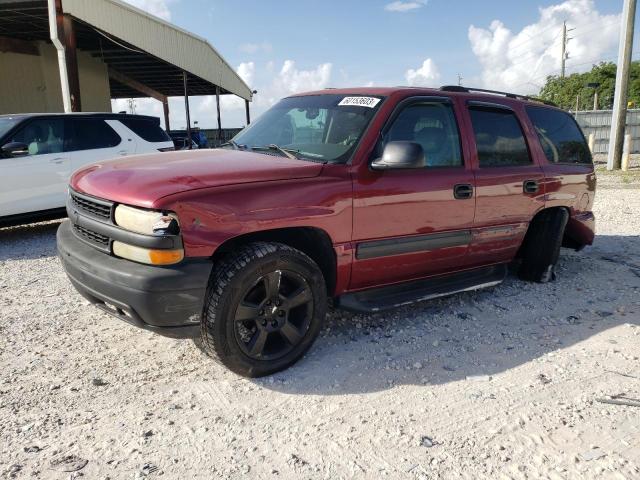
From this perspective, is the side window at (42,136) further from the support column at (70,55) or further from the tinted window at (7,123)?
the support column at (70,55)

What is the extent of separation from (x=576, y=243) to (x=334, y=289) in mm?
3303

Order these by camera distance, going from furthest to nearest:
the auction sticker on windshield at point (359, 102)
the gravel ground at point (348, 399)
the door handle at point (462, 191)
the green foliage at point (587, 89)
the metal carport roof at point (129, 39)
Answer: the green foliage at point (587, 89)
the metal carport roof at point (129, 39)
the door handle at point (462, 191)
the auction sticker on windshield at point (359, 102)
the gravel ground at point (348, 399)

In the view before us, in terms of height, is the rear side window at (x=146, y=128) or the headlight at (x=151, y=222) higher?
the rear side window at (x=146, y=128)

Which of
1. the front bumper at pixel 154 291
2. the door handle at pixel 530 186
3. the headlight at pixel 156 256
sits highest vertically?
the door handle at pixel 530 186

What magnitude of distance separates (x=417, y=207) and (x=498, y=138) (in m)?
1.25

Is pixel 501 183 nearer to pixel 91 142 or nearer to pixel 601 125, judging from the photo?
pixel 91 142

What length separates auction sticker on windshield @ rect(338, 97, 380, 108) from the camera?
11.8ft

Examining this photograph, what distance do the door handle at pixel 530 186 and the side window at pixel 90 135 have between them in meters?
5.83

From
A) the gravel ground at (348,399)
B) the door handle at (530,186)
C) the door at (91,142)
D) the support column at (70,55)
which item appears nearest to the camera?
the gravel ground at (348,399)

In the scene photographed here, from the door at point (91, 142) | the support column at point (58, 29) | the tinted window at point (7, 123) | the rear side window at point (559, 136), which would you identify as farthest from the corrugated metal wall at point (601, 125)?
the tinted window at point (7, 123)

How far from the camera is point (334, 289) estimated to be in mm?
3373

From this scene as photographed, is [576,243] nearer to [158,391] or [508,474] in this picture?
[508,474]

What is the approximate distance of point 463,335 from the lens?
371 cm

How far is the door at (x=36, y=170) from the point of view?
21.1ft
